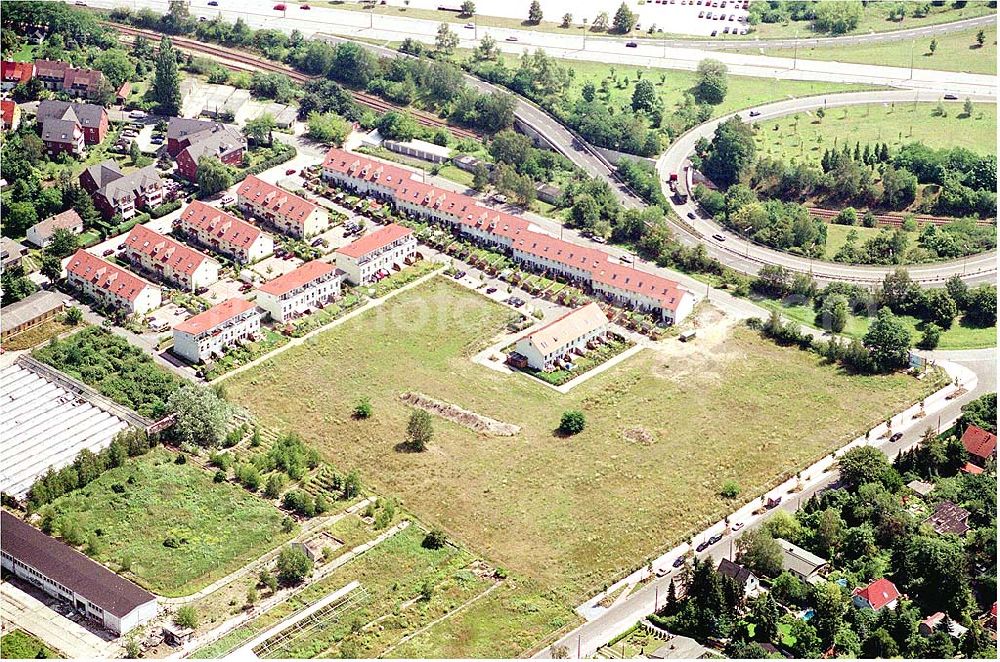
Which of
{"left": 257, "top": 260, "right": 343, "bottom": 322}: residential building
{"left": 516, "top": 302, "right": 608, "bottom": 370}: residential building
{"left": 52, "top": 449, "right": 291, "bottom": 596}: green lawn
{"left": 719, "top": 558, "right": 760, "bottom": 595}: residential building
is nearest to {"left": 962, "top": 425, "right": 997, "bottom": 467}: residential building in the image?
{"left": 719, "top": 558, "right": 760, "bottom": 595}: residential building

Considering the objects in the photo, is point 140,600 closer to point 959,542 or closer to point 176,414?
point 176,414

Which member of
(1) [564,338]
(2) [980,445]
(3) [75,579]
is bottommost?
(3) [75,579]

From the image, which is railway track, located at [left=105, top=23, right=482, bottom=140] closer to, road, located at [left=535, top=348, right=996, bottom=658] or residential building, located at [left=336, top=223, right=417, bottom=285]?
residential building, located at [left=336, top=223, right=417, bottom=285]

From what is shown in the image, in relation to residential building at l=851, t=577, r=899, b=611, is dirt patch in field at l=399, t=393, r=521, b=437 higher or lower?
higher

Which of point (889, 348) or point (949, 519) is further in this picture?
point (889, 348)

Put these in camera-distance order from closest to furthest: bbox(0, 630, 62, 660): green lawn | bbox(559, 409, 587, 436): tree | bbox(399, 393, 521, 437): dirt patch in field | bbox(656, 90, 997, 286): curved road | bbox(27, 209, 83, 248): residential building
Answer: bbox(0, 630, 62, 660): green lawn
bbox(559, 409, 587, 436): tree
bbox(399, 393, 521, 437): dirt patch in field
bbox(656, 90, 997, 286): curved road
bbox(27, 209, 83, 248): residential building

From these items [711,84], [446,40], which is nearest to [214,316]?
[711,84]

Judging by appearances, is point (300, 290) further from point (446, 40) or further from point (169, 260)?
point (446, 40)
